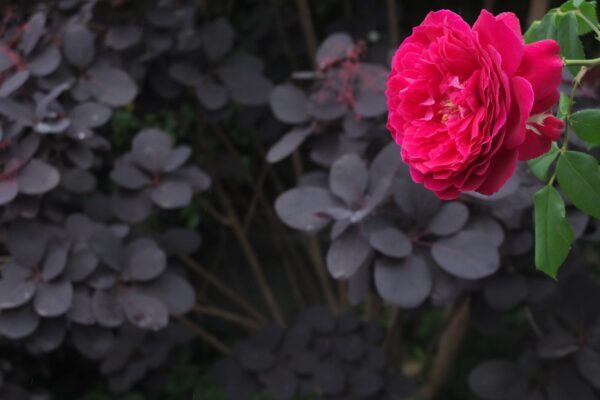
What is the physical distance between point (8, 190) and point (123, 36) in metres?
0.53

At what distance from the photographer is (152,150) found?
1.94m

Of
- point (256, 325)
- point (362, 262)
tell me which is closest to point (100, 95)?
point (362, 262)

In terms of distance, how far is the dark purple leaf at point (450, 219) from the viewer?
159cm

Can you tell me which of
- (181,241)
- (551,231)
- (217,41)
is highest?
(551,231)

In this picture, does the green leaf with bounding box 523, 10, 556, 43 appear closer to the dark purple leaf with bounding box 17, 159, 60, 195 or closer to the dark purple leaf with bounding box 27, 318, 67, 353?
the dark purple leaf with bounding box 17, 159, 60, 195

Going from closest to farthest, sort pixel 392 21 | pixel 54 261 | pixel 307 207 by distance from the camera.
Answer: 1. pixel 307 207
2. pixel 54 261
3. pixel 392 21

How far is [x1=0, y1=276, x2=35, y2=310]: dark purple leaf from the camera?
1.71m

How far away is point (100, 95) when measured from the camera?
1904 millimetres

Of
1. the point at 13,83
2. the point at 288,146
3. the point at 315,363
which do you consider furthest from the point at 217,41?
the point at 315,363

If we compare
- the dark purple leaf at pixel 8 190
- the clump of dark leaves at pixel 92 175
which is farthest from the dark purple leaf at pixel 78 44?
the dark purple leaf at pixel 8 190

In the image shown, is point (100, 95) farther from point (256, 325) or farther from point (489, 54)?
point (489, 54)

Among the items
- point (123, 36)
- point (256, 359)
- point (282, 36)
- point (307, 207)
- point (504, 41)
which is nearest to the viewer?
point (504, 41)

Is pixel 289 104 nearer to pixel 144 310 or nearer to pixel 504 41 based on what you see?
pixel 144 310

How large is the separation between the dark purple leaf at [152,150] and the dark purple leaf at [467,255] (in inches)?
27.7
